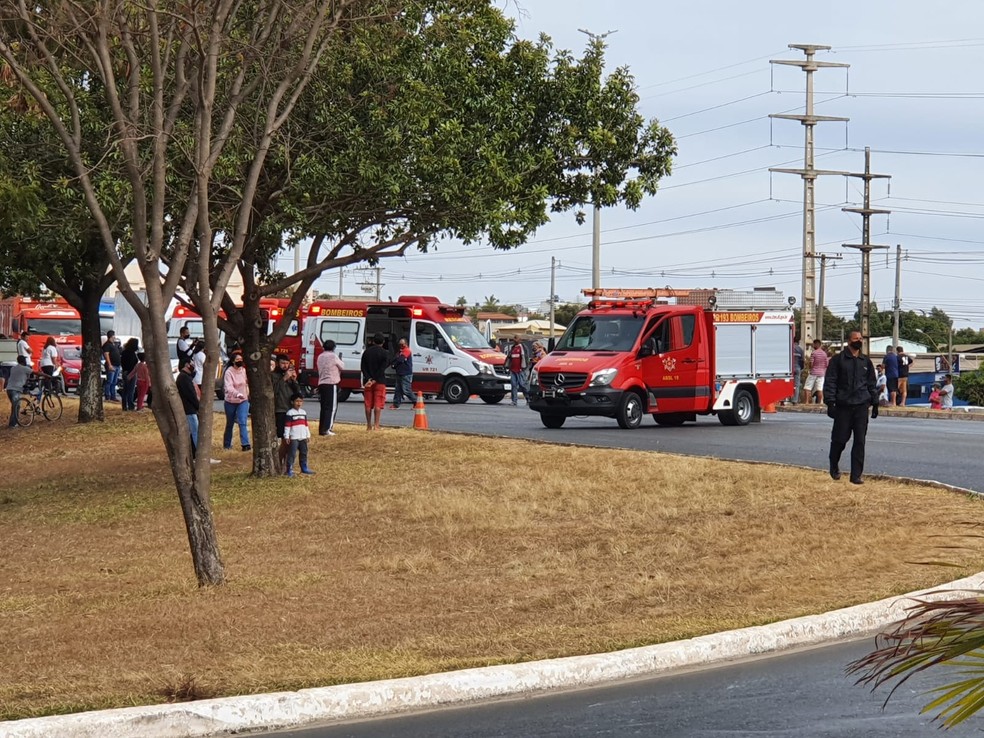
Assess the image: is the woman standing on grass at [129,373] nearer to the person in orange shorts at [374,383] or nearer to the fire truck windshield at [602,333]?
the person in orange shorts at [374,383]

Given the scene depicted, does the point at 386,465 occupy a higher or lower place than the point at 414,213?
lower

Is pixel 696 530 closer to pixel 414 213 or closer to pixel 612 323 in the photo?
pixel 414 213

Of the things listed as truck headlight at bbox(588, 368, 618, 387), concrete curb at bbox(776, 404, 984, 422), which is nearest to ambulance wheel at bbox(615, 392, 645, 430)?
truck headlight at bbox(588, 368, 618, 387)

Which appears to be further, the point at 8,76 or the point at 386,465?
the point at 386,465

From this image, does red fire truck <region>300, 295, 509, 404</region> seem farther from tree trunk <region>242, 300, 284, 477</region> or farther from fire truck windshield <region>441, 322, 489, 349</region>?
tree trunk <region>242, 300, 284, 477</region>

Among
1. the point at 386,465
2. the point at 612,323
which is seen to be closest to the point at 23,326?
the point at 612,323

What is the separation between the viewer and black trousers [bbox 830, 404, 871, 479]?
15.4m

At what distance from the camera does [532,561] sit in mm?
11867

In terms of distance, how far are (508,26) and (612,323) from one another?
8902 mm

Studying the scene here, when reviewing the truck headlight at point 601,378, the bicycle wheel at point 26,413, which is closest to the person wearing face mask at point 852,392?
the truck headlight at point 601,378

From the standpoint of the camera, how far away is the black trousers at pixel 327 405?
22953mm

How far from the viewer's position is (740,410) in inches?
1074

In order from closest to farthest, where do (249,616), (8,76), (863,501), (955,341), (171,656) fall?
(171,656) → (249,616) → (863,501) → (8,76) → (955,341)

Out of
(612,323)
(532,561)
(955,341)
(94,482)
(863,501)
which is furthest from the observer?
(955,341)
